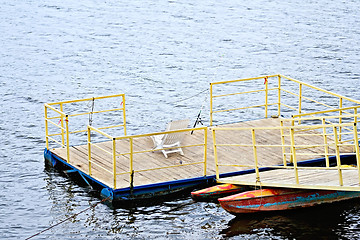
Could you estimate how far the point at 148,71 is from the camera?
34719 mm

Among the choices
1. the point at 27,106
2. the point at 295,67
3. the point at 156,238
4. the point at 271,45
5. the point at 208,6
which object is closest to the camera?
the point at 156,238

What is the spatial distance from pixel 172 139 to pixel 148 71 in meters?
16.8

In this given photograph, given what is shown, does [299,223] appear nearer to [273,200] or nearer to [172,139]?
[273,200]

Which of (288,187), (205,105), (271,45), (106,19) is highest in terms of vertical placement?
(106,19)

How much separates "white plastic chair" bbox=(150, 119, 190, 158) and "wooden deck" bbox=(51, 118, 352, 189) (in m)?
0.17

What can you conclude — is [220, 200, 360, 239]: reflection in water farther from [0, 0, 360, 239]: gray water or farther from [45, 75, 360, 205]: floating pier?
[45, 75, 360, 205]: floating pier

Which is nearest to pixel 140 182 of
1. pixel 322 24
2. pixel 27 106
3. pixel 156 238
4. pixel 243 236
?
pixel 156 238

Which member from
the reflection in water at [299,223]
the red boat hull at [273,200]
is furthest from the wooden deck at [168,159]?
the reflection in water at [299,223]

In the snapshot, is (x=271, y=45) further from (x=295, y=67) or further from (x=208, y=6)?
(x=208, y=6)

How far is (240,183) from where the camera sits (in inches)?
645

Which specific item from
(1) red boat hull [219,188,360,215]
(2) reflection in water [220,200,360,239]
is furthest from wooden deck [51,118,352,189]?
(2) reflection in water [220,200,360,239]

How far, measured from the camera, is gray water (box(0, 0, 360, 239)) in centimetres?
1644

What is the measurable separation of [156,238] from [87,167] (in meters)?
3.43

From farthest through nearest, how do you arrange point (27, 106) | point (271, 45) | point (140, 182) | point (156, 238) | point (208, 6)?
point (208, 6), point (271, 45), point (27, 106), point (140, 182), point (156, 238)
